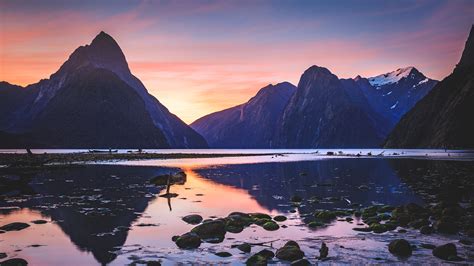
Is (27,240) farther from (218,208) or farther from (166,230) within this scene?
(218,208)

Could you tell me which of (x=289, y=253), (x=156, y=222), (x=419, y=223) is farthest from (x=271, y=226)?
(x=419, y=223)

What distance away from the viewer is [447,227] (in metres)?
21.6

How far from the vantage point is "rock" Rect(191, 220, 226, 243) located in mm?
20828

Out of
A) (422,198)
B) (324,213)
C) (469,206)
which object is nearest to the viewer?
(324,213)

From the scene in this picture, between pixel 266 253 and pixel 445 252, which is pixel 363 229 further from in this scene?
pixel 266 253

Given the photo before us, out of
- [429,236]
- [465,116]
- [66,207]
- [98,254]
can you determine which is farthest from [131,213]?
[465,116]

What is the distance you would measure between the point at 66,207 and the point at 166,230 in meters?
11.1

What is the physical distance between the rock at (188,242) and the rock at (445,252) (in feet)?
32.7

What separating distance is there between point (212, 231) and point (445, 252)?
34.2ft

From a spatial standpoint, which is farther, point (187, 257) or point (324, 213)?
point (324, 213)

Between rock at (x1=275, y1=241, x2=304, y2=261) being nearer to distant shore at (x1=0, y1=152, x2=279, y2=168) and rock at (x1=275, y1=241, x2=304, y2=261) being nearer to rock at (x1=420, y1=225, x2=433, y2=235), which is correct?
rock at (x1=420, y1=225, x2=433, y2=235)

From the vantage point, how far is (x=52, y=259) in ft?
56.6

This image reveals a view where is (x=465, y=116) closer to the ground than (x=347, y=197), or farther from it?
farther from it

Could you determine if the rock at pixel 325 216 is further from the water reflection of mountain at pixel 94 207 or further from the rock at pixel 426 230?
the water reflection of mountain at pixel 94 207
